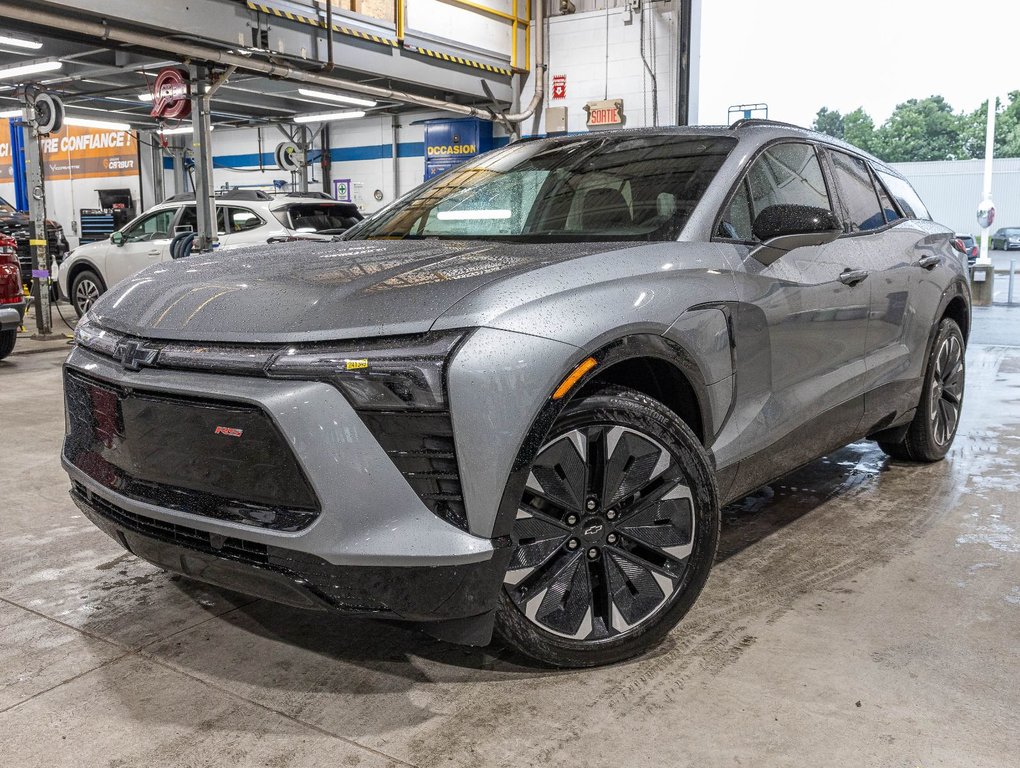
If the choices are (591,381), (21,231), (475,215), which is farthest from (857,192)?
(21,231)

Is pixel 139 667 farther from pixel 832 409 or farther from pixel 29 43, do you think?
pixel 29 43

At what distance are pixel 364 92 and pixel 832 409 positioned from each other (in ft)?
30.7

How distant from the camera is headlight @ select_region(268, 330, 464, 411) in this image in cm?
198

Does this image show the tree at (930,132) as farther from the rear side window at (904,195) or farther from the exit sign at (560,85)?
the rear side window at (904,195)

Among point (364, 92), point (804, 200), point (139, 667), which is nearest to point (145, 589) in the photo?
point (139, 667)

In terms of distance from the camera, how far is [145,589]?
3.03m

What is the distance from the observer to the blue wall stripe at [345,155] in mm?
17141

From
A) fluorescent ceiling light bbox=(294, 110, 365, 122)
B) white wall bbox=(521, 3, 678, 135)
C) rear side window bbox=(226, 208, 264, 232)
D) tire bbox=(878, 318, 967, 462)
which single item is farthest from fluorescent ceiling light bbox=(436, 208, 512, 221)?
fluorescent ceiling light bbox=(294, 110, 365, 122)

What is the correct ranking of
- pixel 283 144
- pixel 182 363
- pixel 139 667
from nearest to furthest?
1. pixel 182 363
2. pixel 139 667
3. pixel 283 144

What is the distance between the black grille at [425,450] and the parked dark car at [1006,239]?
34.2 m

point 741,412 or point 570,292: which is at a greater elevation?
point 570,292

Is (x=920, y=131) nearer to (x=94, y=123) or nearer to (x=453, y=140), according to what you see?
(x=453, y=140)

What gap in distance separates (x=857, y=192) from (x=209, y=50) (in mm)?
7673

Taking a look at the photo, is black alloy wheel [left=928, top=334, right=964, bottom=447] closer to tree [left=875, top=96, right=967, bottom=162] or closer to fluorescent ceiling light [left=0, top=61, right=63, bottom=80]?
fluorescent ceiling light [left=0, top=61, right=63, bottom=80]
